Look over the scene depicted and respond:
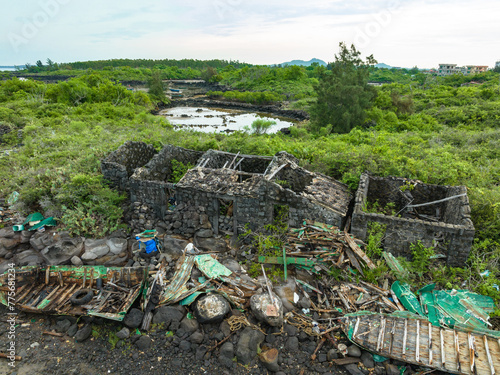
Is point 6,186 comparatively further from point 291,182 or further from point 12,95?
point 12,95

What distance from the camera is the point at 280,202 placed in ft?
31.8

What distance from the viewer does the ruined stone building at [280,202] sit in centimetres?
848

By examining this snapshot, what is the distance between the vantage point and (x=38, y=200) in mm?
11758

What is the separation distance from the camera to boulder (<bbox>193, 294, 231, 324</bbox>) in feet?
24.2

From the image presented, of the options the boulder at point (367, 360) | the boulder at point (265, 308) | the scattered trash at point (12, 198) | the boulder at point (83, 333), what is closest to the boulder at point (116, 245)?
the boulder at point (83, 333)

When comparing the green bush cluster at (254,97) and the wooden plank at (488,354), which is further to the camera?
the green bush cluster at (254,97)

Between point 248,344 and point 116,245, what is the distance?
6053 mm

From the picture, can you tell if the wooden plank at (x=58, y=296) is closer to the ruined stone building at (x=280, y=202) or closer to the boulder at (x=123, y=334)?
the boulder at (x=123, y=334)

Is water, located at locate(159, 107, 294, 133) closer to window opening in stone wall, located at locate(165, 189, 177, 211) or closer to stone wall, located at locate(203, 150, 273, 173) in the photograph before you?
stone wall, located at locate(203, 150, 273, 173)

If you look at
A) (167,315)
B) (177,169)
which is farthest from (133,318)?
A: (177,169)

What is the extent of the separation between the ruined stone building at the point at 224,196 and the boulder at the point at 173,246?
430 millimetres

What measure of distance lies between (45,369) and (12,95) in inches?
1656

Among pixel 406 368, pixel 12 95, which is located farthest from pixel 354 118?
pixel 12 95

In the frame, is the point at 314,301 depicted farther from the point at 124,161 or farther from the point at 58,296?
the point at 124,161
